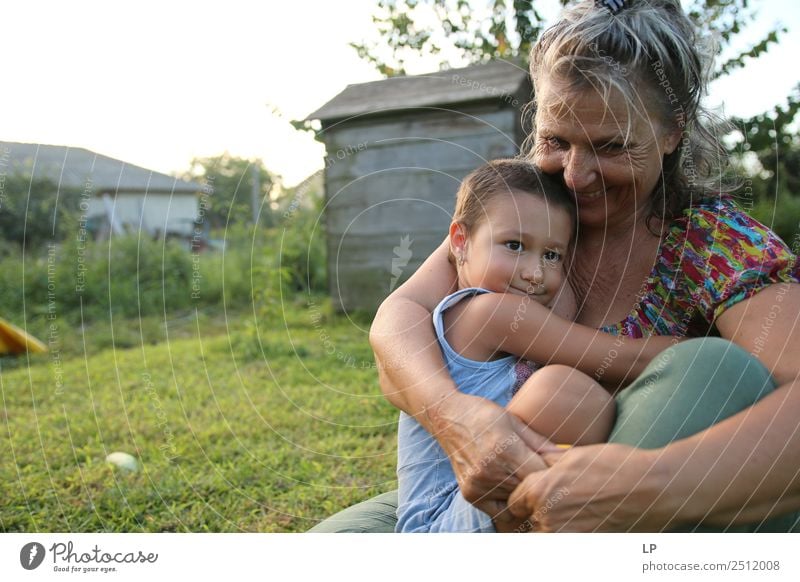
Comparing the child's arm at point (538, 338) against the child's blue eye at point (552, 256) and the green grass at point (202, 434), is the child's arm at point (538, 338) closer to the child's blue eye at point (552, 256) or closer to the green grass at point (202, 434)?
the child's blue eye at point (552, 256)

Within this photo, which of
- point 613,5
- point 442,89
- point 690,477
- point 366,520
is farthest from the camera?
point 442,89

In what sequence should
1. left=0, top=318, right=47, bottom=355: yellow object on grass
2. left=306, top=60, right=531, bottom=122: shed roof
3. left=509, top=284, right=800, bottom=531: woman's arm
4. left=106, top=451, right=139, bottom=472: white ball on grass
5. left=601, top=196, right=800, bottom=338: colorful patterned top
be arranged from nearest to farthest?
left=509, top=284, right=800, bottom=531: woman's arm, left=601, top=196, right=800, bottom=338: colorful patterned top, left=106, top=451, right=139, bottom=472: white ball on grass, left=306, top=60, right=531, bottom=122: shed roof, left=0, top=318, right=47, bottom=355: yellow object on grass

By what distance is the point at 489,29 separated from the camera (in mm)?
1524

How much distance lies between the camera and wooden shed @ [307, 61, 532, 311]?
2029mm

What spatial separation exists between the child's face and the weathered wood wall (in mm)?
1106

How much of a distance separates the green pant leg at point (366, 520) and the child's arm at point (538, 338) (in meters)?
0.33

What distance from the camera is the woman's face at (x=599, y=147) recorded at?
100 cm

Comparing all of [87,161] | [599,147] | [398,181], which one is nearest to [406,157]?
[398,181]

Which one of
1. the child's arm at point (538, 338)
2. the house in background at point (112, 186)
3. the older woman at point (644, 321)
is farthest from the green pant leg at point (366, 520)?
the house in background at point (112, 186)

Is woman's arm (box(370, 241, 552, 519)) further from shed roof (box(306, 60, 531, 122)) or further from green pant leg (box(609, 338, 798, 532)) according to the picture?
shed roof (box(306, 60, 531, 122))

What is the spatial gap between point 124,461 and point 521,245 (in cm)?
119

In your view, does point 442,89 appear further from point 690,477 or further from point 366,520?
point 690,477

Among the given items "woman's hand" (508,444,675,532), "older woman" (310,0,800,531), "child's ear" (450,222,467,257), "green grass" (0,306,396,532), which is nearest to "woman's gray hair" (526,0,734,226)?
"older woman" (310,0,800,531)
